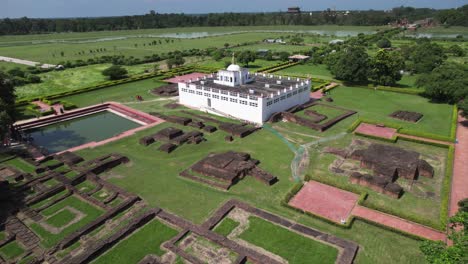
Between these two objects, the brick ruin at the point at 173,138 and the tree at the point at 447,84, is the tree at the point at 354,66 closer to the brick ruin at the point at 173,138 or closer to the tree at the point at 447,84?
the tree at the point at 447,84

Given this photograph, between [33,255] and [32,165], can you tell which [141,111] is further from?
[33,255]

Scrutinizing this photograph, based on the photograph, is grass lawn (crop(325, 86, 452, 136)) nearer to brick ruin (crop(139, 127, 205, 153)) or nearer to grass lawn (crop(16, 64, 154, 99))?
brick ruin (crop(139, 127, 205, 153))

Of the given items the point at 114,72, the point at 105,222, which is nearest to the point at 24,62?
the point at 114,72

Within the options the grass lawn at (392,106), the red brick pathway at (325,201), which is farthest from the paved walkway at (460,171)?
the red brick pathway at (325,201)

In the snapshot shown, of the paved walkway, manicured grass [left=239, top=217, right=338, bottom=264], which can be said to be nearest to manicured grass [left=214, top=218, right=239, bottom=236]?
manicured grass [left=239, top=217, right=338, bottom=264]

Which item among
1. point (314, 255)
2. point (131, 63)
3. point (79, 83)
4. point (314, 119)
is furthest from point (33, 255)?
point (131, 63)
